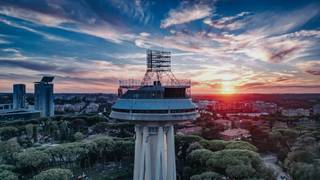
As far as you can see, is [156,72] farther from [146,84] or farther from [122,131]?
[122,131]

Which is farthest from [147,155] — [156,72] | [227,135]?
[227,135]

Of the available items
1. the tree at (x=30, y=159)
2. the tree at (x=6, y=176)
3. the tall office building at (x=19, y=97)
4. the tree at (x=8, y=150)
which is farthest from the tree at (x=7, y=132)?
the tall office building at (x=19, y=97)

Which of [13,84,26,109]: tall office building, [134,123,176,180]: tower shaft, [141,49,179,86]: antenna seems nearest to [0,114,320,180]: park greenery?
[134,123,176,180]: tower shaft

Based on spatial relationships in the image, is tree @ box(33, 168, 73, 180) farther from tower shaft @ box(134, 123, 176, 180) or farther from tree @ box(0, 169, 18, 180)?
tower shaft @ box(134, 123, 176, 180)

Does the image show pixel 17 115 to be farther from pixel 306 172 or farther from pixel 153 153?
pixel 306 172

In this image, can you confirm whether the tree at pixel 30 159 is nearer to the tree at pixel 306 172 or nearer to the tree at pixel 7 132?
the tree at pixel 7 132

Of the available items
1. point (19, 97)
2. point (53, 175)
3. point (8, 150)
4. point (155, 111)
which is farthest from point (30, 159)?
point (19, 97)

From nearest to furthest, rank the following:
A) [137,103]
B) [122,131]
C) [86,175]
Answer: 1. [137,103]
2. [86,175]
3. [122,131]

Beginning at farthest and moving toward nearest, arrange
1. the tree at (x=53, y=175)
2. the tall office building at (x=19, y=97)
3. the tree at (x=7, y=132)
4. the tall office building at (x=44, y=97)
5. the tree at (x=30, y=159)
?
1. the tall office building at (x=19, y=97)
2. the tall office building at (x=44, y=97)
3. the tree at (x=7, y=132)
4. the tree at (x=30, y=159)
5. the tree at (x=53, y=175)
